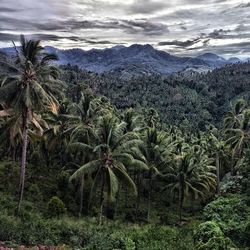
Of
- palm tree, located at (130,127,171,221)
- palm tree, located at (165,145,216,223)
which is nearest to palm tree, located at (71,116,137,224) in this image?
palm tree, located at (130,127,171,221)

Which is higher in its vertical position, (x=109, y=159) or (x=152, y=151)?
(x=109, y=159)

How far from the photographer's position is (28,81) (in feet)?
111

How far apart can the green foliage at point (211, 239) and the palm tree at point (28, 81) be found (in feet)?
59.9

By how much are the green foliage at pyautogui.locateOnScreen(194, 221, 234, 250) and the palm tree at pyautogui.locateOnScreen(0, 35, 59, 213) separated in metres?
18.3

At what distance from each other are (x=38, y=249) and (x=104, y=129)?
1468cm

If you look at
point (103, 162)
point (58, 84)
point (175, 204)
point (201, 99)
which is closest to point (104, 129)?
point (103, 162)

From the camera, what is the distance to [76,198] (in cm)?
4831

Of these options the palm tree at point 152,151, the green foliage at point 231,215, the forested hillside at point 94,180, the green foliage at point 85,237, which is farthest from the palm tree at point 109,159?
the palm tree at point 152,151

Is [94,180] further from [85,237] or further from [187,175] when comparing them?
[187,175]

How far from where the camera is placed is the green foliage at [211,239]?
1933cm

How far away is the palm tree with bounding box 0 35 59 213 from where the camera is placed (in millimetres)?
33562

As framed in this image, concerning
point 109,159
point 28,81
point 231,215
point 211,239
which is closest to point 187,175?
point 109,159

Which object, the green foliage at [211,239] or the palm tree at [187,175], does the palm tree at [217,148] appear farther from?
the green foliage at [211,239]

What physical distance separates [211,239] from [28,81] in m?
20.5
